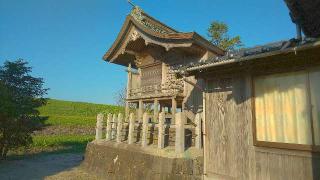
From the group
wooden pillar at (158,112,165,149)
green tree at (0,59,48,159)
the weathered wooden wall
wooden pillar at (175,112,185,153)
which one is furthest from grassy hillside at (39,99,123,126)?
the weathered wooden wall

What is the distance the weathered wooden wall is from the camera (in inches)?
247

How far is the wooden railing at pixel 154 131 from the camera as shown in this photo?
9.27 m

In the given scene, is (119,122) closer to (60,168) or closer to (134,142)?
(134,142)

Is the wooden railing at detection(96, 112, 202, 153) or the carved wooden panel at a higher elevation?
the carved wooden panel

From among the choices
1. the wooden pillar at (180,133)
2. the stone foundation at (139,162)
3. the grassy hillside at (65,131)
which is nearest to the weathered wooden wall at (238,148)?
the stone foundation at (139,162)

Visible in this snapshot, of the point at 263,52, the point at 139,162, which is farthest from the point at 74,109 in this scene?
the point at 263,52

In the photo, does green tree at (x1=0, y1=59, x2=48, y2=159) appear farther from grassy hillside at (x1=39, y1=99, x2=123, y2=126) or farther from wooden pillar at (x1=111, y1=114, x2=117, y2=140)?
grassy hillside at (x1=39, y1=99, x2=123, y2=126)

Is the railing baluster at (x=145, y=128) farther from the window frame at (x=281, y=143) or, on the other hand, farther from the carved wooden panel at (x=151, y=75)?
the carved wooden panel at (x=151, y=75)

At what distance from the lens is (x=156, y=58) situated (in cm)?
1568

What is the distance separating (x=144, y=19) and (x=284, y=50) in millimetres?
11641

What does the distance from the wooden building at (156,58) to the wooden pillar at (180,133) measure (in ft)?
9.07

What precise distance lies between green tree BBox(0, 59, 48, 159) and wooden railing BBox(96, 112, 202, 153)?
6975 mm

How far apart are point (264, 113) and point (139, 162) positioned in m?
5.28

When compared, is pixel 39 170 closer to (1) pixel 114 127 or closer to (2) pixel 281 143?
(1) pixel 114 127
